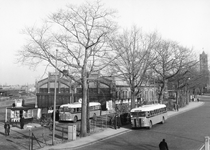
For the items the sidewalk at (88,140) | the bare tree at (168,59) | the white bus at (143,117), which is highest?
the bare tree at (168,59)

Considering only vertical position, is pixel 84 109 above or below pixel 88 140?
above

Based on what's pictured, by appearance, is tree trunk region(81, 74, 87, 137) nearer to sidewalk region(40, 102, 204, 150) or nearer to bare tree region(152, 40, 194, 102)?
sidewalk region(40, 102, 204, 150)

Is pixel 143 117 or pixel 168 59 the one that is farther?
pixel 168 59

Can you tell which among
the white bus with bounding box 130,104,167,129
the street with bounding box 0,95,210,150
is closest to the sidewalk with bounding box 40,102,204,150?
the street with bounding box 0,95,210,150

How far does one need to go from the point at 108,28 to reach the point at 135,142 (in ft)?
30.6

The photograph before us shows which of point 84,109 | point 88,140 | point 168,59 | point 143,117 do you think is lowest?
point 88,140

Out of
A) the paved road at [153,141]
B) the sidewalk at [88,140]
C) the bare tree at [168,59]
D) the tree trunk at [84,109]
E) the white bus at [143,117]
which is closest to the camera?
the paved road at [153,141]

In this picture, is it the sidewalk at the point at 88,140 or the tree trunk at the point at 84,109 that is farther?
the tree trunk at the point at 84,109

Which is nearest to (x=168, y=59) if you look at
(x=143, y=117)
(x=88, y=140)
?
(x=143, y=117)

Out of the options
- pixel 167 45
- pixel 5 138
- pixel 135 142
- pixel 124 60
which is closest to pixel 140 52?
pixel 124 60

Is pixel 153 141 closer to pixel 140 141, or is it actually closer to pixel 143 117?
pixel 140 141

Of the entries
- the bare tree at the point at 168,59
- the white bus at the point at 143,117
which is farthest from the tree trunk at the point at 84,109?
the bare tree at the point at 168,59

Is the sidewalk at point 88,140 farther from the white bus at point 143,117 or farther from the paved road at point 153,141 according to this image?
the white bus at point 143,117

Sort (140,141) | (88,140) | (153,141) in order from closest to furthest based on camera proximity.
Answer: (153,141) → (140,141) → (88,140)
